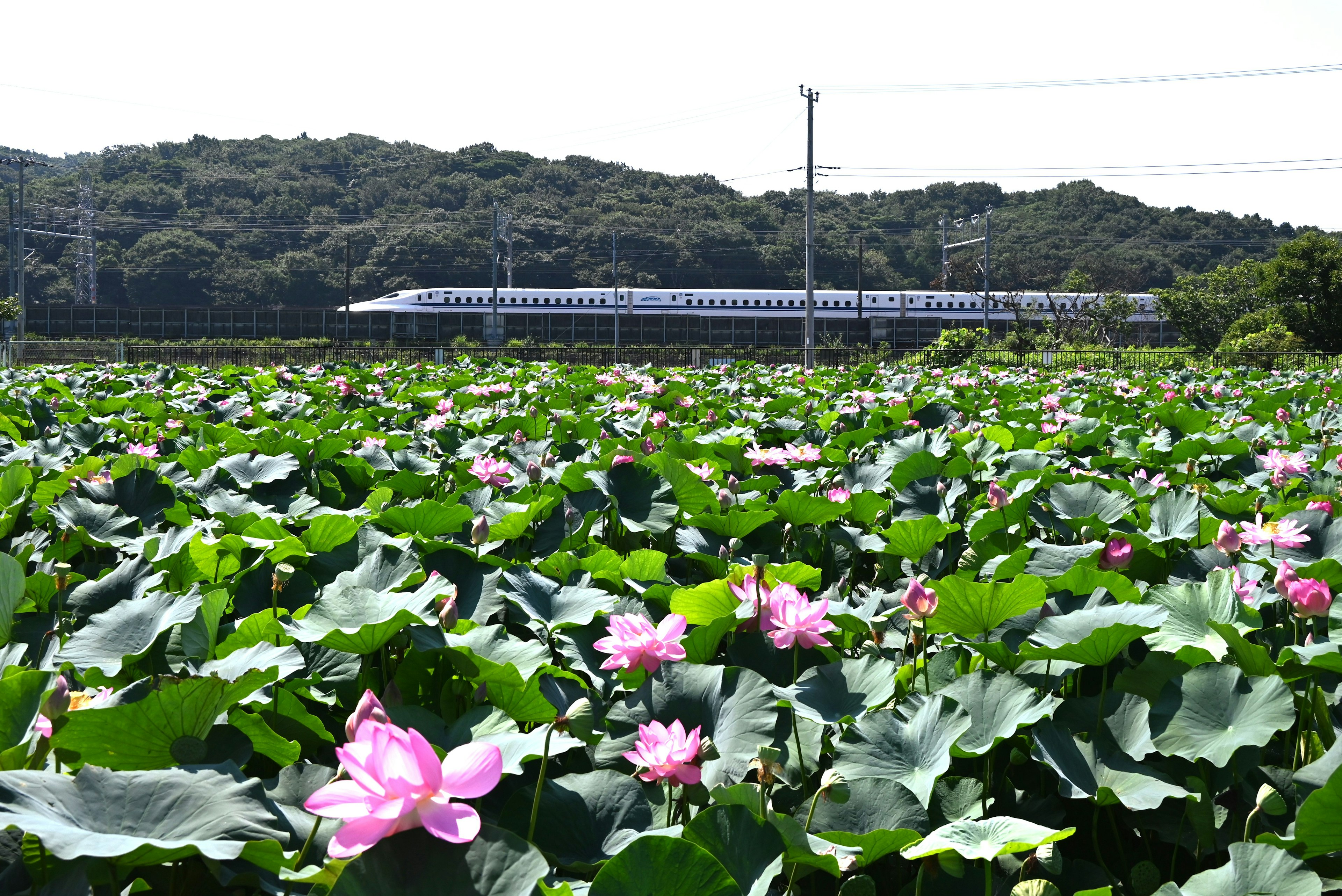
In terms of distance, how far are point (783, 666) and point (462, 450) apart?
7.16 feet

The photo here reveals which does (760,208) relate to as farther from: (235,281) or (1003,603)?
(1003,603)

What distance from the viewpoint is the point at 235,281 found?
61.4 meters

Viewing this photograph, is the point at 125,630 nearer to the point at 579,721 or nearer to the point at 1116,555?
the point at 579,721

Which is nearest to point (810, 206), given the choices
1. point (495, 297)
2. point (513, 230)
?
point (495, 297)

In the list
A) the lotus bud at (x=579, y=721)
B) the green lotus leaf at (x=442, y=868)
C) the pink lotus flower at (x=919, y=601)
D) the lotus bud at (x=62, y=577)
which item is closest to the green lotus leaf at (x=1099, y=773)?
the pink lotus flower at (x=919, y=601)

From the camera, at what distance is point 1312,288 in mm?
30219

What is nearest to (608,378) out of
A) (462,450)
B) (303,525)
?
(462,450)

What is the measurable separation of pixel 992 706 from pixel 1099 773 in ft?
0.45

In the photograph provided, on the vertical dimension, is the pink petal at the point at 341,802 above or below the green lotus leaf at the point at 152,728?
above

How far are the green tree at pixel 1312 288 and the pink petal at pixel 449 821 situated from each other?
3494 centimetres

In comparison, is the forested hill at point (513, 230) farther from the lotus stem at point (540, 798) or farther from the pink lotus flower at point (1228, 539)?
the lotus stem at point (540, 798)

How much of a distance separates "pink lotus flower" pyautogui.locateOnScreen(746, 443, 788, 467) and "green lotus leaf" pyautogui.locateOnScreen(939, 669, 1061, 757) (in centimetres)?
165

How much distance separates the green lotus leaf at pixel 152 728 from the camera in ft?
3.06

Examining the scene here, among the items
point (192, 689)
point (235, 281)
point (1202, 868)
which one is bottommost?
point (1202, 868)
